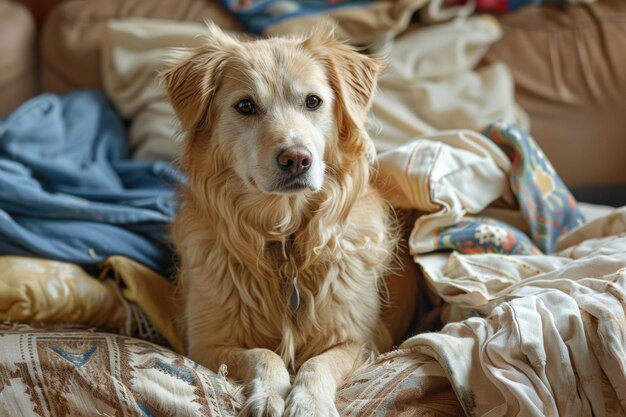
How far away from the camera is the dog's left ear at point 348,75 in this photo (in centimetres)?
178

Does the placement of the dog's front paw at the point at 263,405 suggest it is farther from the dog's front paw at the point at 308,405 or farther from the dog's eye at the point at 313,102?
the dog's eye at the point at 313,102

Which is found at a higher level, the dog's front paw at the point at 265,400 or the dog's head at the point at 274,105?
the dog's head at the point at 274,105

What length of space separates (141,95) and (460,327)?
1532 mm

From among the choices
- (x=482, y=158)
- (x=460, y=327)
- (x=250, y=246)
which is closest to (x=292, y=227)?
(x=250, y=246)

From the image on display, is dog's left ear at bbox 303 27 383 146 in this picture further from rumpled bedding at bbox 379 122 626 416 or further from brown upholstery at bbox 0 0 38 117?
brown upholstery at bbox 0 0 38 117

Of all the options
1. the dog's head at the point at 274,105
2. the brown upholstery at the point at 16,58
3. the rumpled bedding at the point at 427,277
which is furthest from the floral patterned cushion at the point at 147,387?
the brown upholstery at the point at 16,58

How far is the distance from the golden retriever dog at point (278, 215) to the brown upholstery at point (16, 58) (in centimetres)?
110

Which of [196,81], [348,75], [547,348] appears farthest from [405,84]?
[547,348]

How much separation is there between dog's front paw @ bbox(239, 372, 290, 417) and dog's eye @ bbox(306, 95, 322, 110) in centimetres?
65

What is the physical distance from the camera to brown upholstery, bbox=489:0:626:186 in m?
2.62

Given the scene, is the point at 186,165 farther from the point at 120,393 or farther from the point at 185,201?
the point at 120,393

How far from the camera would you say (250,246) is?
1.83 metres

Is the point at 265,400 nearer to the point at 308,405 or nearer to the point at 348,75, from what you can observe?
the point at 308,405

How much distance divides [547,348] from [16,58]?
7.09 ft
